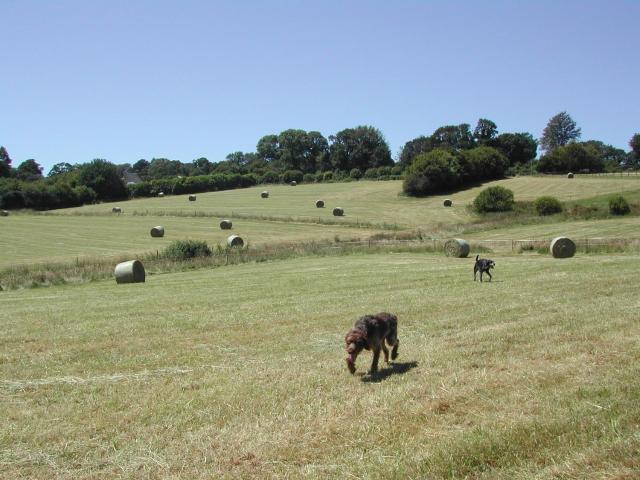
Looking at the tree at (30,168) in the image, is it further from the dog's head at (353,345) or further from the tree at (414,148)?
the dog's head at (353,345)

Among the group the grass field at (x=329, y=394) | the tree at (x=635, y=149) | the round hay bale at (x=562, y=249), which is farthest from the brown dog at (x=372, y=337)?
the tree at (x=635, y=149)

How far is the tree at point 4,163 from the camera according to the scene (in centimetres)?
14020

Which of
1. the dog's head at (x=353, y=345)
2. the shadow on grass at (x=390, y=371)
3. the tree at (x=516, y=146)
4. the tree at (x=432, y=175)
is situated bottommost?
the shadow on grass at (x=390, y=371)

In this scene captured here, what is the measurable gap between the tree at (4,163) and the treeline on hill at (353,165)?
0.83 feet

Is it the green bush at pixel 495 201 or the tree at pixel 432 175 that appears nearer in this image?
the green bush at pixel 495 201

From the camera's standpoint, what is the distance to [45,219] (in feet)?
256

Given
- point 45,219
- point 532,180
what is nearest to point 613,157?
point 532,180

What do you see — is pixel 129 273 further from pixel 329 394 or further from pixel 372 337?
pixel 329 394

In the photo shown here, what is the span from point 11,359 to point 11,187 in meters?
100

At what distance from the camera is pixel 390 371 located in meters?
9.01

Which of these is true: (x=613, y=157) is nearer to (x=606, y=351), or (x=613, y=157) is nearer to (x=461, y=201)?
(x=461, y=201)

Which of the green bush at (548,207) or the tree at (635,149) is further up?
the tree at (635,149)

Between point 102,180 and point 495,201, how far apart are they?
258 feet

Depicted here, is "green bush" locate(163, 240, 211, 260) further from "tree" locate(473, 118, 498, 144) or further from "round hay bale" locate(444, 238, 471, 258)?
"tree" locate(473, 118, 498, 144)
